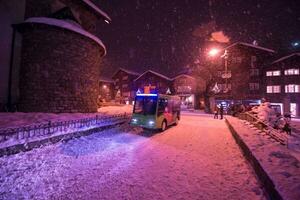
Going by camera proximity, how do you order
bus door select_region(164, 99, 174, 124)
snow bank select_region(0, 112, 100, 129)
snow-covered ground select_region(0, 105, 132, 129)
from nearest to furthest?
snow bank select_region(0, 112, 100, 129)
snow-covered ground select_region(0, 105, 132, 129)
bus door select_region(164, 99, 174, 124)

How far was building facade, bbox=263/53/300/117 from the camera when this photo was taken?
32.7m

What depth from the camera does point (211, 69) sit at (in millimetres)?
37125

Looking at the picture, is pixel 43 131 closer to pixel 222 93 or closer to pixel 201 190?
pixel 201 190

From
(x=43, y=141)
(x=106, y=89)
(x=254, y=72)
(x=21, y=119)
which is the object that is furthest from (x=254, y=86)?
(x=106, y=89)

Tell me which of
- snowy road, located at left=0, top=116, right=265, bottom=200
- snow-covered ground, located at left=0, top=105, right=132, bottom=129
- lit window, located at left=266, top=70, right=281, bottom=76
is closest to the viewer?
snowy road, located at left=0, top=116, right=265, bottom=200

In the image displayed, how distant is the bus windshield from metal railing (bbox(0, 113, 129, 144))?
247 cm

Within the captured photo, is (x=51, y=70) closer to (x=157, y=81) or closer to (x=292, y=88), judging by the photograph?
(x=157, y=81)

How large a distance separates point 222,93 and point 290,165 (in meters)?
35.2

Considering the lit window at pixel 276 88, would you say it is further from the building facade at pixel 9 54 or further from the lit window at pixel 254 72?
the building facade at pixel 9 54

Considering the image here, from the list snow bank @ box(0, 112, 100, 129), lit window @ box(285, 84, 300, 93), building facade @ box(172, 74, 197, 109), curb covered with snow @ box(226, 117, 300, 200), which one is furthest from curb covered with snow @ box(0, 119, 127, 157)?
lit window @ box(285, 84, 300, 93)

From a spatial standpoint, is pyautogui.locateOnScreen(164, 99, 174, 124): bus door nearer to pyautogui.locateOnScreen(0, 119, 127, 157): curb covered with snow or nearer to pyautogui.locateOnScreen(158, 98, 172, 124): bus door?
pyautogui.locateOnScreen(158, 98, 172, 124): bus door

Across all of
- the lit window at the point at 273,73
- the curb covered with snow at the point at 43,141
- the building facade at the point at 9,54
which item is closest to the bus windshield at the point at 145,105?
the curb covered with snow at the point at 43,141

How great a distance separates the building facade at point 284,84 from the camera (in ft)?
107

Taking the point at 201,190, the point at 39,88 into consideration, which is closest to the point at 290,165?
the point at 201,190
